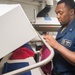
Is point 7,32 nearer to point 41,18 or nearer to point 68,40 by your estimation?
point 68,40

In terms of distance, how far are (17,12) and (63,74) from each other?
2.02 feet

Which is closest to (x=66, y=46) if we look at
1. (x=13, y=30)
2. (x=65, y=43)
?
(x=65, y=43)

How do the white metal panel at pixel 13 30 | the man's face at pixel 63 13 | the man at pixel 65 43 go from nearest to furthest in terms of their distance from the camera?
the white metal panel at pixel 13 30
the man at pixel 65 43
the man's face at pixel 63 13

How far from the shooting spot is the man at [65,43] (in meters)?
1.06

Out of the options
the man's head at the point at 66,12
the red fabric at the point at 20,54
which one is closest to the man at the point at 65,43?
the man's head at the point at 66,12

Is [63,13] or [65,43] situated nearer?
[65,43]

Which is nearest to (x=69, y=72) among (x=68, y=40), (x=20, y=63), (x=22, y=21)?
(x=68, y=40)

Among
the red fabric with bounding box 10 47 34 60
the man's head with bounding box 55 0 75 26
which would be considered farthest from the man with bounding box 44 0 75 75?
the red fabric with bounding box 10 47 34 60

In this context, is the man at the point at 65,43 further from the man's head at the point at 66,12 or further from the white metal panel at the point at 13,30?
the white metal panel at the point at 13,30

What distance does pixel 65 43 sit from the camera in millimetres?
1184

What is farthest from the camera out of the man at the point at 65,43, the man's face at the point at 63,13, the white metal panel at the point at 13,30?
the man's face at the point at 63,13

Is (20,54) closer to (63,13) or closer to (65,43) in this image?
(65,43)

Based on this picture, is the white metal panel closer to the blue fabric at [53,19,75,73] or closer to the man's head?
the blue fabric at [53,19,75,73]

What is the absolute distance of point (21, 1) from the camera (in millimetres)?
2762
